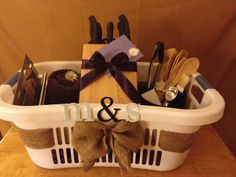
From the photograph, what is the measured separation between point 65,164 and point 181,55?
31cm

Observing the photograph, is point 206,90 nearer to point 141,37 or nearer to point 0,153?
point 141,37

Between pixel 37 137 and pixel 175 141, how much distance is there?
0.77ft

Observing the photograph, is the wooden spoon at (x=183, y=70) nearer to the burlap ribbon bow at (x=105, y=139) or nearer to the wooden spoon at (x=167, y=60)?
the wooden spoon at (x=167, y=60)

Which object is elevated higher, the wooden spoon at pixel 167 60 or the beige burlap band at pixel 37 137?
the wooden spoon at pixel 167 60

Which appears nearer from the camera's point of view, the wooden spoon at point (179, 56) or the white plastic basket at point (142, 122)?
the white plastic basket at point (142, 122)

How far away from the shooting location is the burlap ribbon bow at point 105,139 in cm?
41

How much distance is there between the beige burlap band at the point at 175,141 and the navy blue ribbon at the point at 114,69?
0.08 metres

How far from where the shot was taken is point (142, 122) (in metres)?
0.43

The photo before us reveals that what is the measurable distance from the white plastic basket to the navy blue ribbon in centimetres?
5

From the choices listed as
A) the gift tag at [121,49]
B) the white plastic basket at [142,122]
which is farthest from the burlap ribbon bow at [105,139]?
the gift tag at [121,49]

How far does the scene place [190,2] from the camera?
60 cm

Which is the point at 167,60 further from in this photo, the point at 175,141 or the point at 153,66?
the point at 175,141

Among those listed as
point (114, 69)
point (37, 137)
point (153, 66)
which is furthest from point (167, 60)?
point (37, 137)

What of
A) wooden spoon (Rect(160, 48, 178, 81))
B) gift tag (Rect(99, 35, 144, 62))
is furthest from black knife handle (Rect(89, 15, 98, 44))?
wooden spoon (Rect(160, 48, 178, 81))
